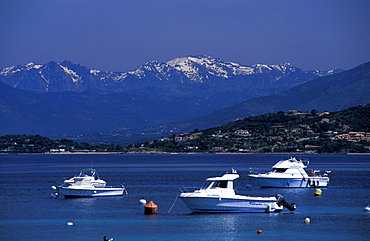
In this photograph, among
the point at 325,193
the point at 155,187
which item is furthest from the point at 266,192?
the point at 155,187

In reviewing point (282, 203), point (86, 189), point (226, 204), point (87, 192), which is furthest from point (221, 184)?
point (87, 192)

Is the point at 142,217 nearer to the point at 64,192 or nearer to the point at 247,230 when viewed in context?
the point at 247,230

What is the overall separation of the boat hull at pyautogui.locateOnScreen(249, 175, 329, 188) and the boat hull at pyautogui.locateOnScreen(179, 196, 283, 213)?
31010mm

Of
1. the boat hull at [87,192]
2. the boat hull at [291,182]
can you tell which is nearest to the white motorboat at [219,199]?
the boat hull at [87,192]

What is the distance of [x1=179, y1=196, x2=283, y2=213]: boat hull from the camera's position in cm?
6662

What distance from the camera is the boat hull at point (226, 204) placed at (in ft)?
219

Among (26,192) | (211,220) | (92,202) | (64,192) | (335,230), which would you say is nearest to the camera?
(335,230)

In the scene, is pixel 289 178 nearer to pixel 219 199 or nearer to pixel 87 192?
pixel 87 192

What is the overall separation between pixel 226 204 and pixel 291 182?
3383cm

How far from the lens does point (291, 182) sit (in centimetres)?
9888

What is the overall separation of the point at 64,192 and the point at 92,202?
671 centimetres

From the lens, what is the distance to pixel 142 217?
221ft

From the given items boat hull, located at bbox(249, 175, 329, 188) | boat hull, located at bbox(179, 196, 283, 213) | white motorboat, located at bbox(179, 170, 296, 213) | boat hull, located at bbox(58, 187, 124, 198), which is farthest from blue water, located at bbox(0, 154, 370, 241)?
boat hull, located at bbox(249, 175, 329, 188)

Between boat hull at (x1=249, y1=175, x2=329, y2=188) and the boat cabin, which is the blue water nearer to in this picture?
the boat cabin
